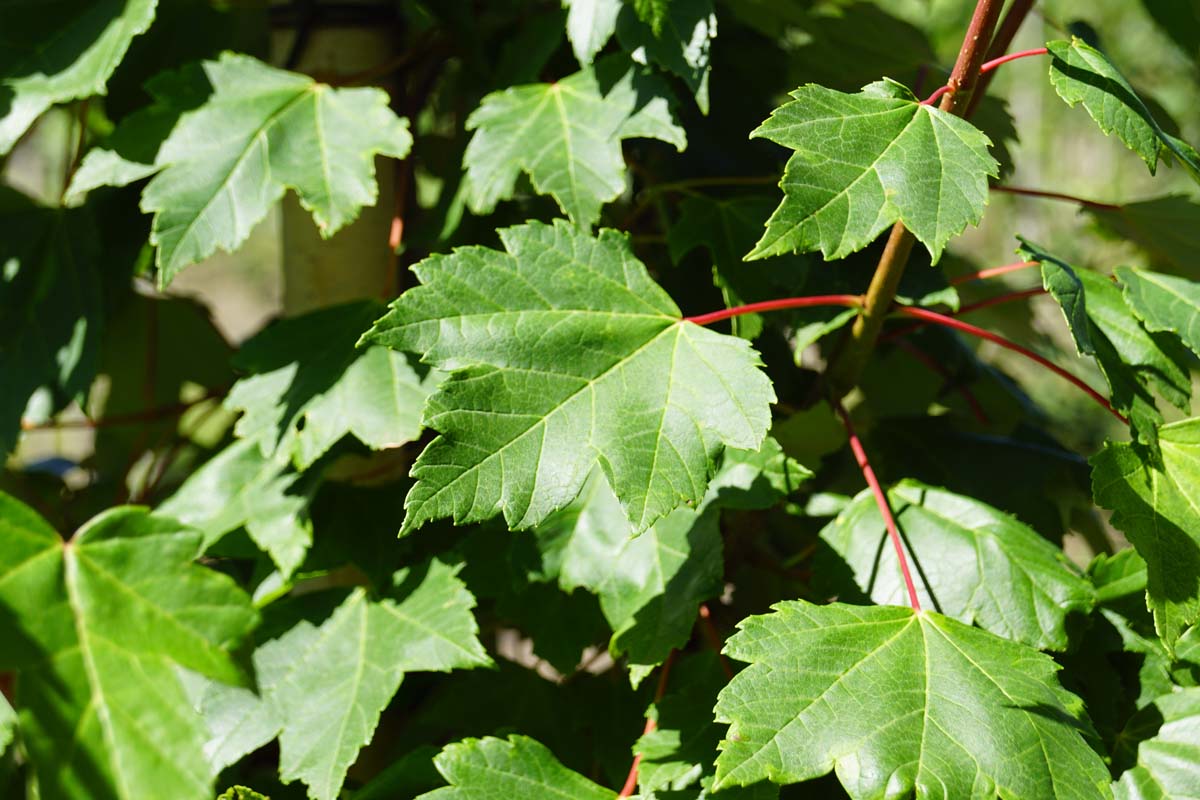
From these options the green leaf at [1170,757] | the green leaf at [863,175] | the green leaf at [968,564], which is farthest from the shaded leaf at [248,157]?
the green leaf at [1170,757]

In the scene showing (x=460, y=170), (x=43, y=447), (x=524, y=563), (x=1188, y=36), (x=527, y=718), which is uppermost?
(x=1188, y=36)

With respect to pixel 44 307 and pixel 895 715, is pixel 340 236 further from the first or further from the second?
pixel 895 715

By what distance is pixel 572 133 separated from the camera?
0.87 m

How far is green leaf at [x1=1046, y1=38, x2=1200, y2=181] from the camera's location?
0.65m

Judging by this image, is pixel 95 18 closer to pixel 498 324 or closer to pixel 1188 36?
pixel 498 324

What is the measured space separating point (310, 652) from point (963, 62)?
2.21 feet

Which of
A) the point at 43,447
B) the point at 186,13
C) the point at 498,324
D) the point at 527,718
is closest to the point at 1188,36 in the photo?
the point at 498,324

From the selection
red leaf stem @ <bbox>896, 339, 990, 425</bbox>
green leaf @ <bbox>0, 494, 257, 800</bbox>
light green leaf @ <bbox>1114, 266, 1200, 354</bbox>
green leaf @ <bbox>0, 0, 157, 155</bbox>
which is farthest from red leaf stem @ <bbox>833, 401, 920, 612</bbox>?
green leaf @ <bbox>0, 0, 157, 155</bbox>

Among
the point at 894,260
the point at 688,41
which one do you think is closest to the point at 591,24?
the point at 688,41

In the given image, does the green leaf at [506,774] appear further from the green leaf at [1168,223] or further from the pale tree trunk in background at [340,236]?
the green leaf at [1168,223]

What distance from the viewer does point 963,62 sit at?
0.68 meters

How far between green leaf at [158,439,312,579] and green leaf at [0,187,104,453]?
0.17 m

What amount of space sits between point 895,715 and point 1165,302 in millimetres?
393

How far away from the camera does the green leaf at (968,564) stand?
2.46 feet
